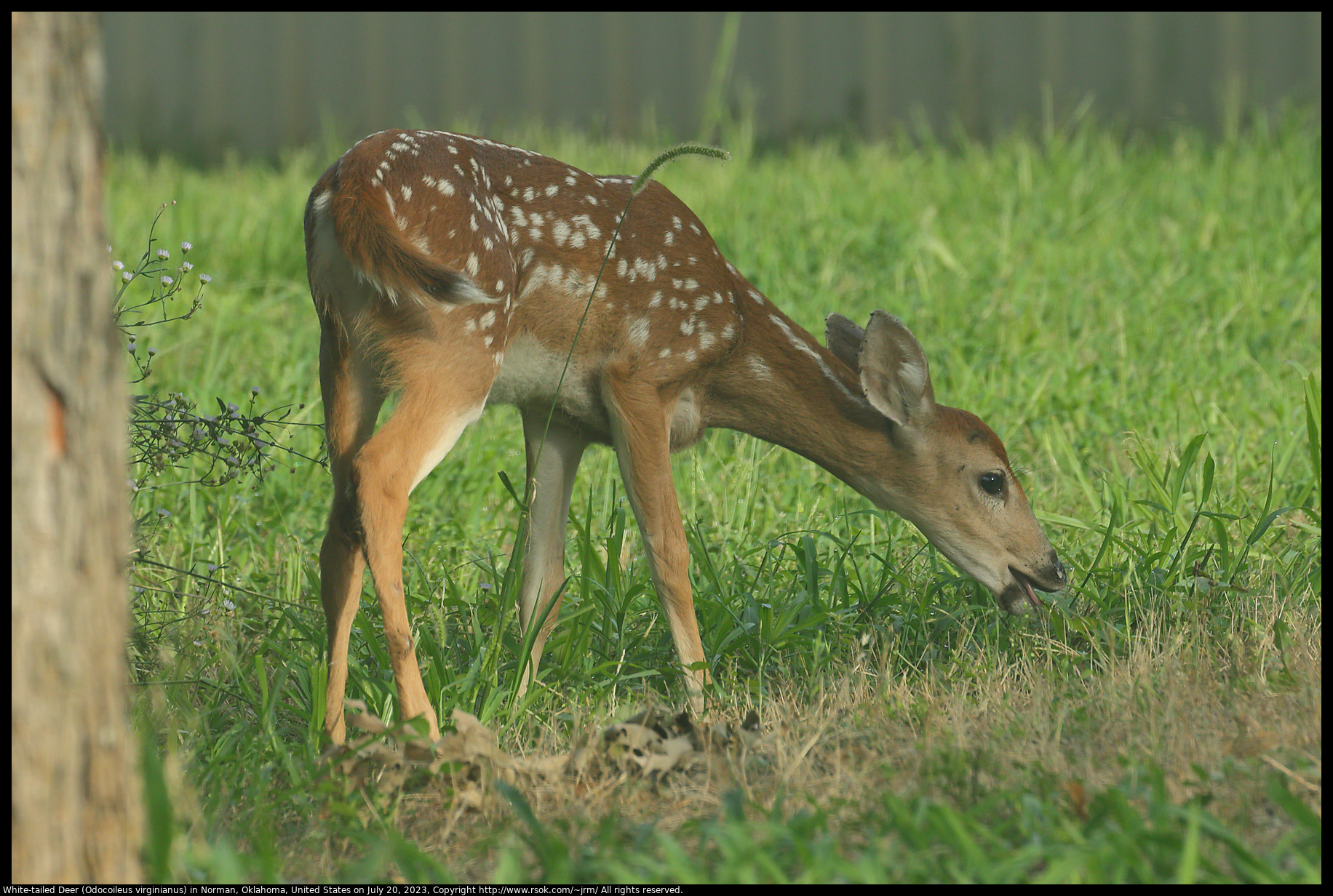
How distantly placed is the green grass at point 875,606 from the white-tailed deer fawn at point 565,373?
16 centimetres

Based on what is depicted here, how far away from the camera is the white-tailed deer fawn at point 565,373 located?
3449mm

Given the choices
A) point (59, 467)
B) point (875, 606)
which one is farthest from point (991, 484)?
point (59, 467)

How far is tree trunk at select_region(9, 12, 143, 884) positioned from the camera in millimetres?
2031

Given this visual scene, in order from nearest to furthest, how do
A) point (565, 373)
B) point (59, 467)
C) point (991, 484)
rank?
point (59, 467) → point (565, 373) → point (991, 484)

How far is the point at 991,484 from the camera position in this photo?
4352 millimetres

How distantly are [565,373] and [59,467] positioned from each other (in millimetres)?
1803

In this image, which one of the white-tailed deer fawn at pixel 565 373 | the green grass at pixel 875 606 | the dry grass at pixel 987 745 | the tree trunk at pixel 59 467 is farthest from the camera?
the white-tailed deer fawn at pixel 565 373

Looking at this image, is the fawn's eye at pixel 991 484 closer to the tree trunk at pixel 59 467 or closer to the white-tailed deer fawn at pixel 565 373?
the white-tailed deer fawn at pixel 565 373

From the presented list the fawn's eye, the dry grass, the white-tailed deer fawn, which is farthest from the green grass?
the fawn's eye

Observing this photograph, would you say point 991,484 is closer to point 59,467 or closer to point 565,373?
point 565,373

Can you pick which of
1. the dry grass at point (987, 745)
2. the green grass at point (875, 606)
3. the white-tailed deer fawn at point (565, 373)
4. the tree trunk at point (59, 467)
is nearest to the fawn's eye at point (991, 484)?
the white-tailed deer fawn at point (565, 373)

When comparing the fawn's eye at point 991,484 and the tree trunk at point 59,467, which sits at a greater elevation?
the tree trunk at point 59,467
